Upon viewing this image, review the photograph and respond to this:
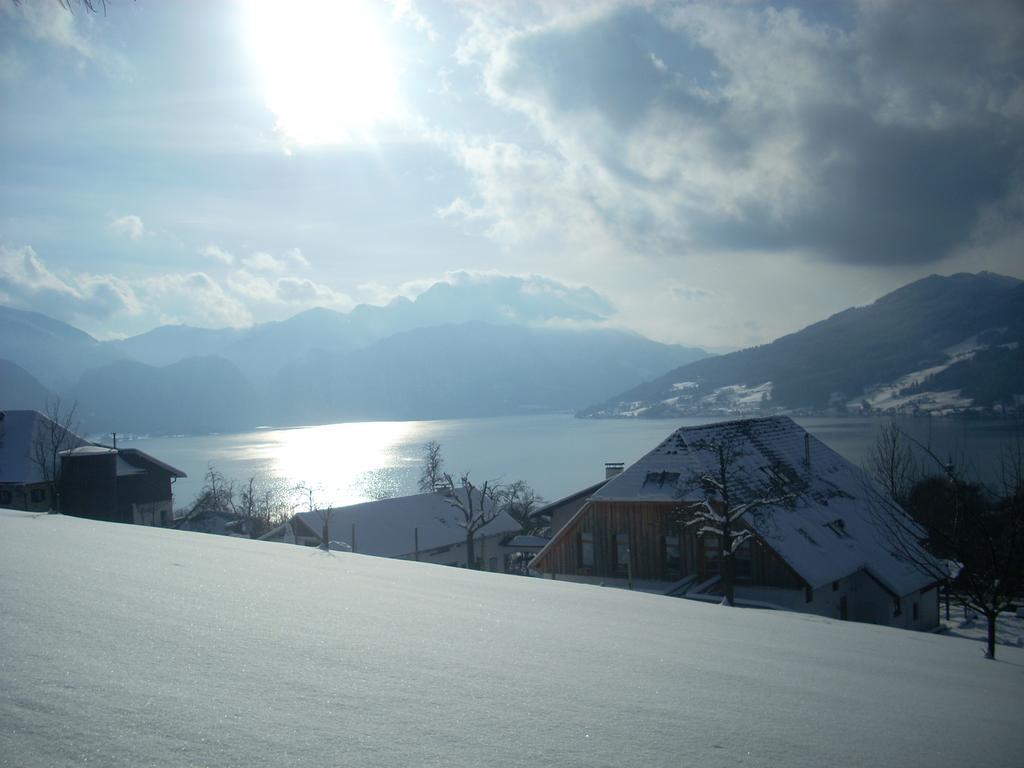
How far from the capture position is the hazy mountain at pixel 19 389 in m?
135

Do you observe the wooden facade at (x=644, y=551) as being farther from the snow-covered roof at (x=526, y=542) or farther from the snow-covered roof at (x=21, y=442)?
the snow-covered roof at (x=21, y=442)

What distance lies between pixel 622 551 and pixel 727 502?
581 cm

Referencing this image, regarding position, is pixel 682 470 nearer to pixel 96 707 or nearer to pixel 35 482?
pixel 96 707

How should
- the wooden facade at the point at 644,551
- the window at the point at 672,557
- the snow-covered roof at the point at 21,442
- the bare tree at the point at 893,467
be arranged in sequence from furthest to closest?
the snow-covered roof at the point at 21,442, the window at the point at 672,557, the bare tree at the point at 893,467, the wooden facade at the point at 644,551

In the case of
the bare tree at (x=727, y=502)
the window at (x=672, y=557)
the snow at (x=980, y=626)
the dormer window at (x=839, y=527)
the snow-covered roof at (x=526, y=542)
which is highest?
the bare tree at (x=727, y=502)

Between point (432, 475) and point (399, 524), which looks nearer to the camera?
point (399, 524)

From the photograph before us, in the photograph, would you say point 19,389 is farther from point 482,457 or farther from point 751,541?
point 751,541

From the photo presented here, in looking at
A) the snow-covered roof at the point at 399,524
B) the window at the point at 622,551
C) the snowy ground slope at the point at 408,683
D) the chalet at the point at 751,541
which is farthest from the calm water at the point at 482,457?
the snowy ground slope at the point at 408,683

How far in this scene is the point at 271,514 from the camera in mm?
69688

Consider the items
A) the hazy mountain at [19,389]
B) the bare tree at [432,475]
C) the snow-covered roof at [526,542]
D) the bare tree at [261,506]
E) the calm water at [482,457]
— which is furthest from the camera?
the hazy mountain at [19,389]

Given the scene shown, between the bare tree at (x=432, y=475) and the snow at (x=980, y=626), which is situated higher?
the bare tree at (x=432, y=475)

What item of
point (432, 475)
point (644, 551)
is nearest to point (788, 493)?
point (644, 551)

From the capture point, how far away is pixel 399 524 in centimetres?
4016

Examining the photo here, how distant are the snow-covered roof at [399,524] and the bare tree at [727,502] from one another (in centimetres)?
1935
